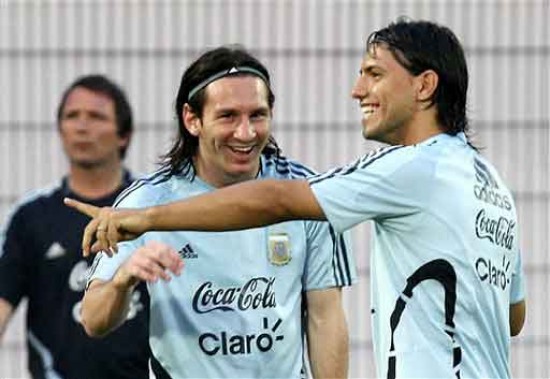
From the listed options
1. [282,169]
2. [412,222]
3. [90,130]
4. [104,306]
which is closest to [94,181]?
[90,130]

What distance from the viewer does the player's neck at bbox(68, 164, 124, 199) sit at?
7816 mm

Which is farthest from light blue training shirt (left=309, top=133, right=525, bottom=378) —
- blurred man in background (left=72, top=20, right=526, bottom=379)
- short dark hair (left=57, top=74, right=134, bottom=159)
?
short dark hair (left=57, top=74, right=134, bottom=159)

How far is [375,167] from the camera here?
5.50 meters

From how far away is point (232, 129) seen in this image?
626 cm

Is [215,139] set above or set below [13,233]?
above

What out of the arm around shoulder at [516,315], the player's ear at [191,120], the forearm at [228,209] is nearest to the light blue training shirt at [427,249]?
the forearm at [228,209]

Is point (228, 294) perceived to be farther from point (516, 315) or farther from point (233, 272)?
point (516, 315)

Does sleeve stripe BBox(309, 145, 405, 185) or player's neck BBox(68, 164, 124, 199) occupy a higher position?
sleeve stripe BBox(309, 145, 405, 185)

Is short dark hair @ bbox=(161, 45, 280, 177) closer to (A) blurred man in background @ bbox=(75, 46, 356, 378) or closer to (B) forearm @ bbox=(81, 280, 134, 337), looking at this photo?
(A) blurred man in background @ bbox=(75, 46, 356, 378)

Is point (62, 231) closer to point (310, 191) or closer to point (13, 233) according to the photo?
point (13, 233)

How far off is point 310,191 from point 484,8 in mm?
5067

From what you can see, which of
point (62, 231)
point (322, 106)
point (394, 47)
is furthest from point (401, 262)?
point (322, 106)

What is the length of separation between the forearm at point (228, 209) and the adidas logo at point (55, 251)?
90.2 inches

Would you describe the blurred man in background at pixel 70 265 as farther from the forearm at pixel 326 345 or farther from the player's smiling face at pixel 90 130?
the forearm at pixel 326 345
